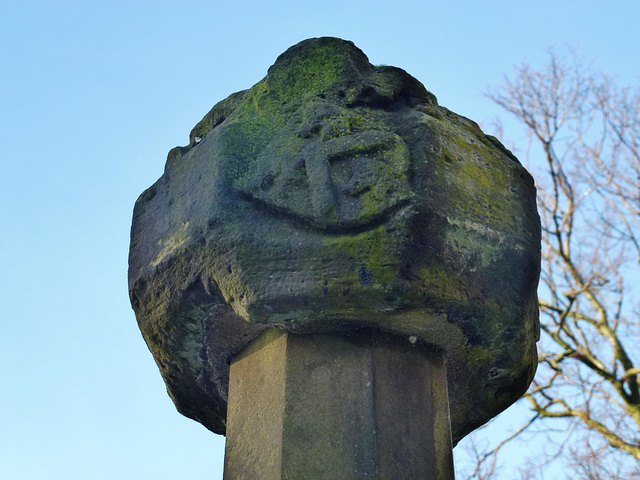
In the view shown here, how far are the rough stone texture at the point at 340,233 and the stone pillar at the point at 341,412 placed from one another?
68 mm

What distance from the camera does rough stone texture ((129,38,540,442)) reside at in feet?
6.67

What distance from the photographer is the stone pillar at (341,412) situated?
1.99 metres

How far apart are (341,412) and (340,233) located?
46 centimetres

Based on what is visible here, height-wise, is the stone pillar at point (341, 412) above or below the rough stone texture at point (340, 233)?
below

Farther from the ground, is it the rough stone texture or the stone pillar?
the rough stone texture

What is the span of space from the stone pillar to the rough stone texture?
7 cm

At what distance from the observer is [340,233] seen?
2.05 meters

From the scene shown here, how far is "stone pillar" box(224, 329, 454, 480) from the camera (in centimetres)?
199

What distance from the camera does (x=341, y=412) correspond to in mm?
2049

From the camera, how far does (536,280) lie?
2.29 m

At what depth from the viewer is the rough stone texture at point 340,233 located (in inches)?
80.0

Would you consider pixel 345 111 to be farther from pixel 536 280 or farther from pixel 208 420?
pixel 208 420

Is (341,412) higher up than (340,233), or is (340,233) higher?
(340,233)

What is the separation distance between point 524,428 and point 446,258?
5.84 metres
